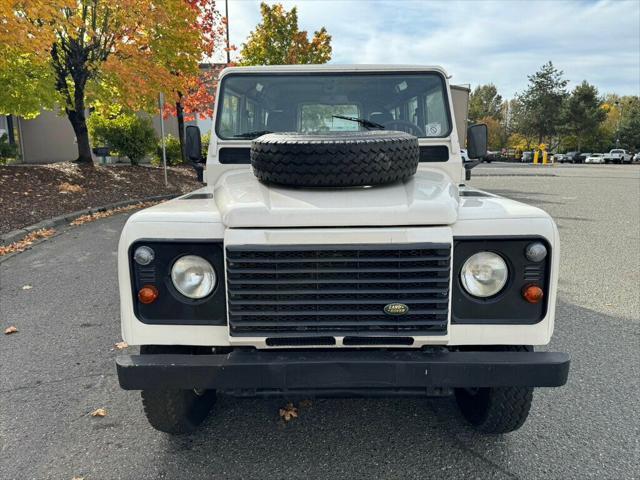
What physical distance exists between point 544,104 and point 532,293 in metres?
76.3

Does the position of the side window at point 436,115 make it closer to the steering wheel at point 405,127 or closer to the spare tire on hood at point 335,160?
the steering wheel at point 405,127

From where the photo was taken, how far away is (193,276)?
226cm

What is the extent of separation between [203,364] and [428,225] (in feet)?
3.73

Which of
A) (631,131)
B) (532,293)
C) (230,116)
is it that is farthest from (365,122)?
(631,131)

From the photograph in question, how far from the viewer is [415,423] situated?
2906 millimetres

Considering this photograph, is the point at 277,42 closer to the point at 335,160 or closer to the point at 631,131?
the point at 335,160

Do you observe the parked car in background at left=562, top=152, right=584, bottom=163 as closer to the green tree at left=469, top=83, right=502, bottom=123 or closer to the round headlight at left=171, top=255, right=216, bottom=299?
the green tree at left=469, top=83, right=502, bottom=123

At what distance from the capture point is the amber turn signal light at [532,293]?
2221 mm

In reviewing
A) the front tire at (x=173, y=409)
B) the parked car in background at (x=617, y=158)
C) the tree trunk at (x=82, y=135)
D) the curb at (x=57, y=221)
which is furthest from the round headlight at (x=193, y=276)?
the parked car in background at (x=617, y=158)

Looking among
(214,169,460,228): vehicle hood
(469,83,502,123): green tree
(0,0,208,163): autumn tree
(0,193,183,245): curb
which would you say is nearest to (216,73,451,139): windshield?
(214,169,460,228): vehicle hood

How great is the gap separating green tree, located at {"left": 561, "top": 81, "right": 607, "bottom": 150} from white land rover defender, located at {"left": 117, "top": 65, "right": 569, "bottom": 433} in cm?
7465

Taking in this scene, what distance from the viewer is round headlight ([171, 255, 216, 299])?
2.24 meters

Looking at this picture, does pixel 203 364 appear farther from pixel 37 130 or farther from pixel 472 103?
pixel 472 103

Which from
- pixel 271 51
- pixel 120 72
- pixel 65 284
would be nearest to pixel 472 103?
pixel 271 51
